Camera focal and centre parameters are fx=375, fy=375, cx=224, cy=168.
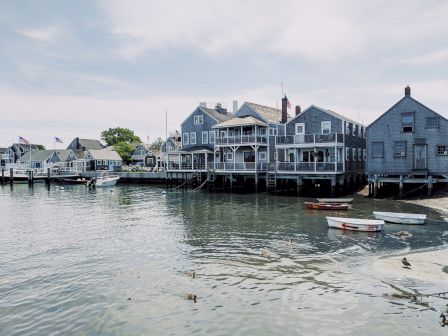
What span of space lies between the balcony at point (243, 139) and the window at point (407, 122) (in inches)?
661

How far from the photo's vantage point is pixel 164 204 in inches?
1571

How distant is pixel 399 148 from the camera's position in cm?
4022

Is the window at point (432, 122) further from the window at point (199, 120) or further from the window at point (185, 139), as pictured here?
the window at point (185, 139)

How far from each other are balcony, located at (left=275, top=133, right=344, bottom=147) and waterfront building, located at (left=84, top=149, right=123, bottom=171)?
190 ft

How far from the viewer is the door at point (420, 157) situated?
1528 inches

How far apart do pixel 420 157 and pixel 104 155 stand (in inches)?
2968

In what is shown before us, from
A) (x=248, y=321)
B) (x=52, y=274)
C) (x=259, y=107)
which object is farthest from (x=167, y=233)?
(x=259, y=107)

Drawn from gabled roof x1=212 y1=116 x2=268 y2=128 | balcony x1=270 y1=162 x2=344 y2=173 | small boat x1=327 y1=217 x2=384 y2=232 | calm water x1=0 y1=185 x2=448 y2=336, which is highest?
gabled roof x1=212 y1=116 x2=268 y2=128

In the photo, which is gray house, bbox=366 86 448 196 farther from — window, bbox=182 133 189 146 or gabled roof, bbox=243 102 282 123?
window, bbox=182 133 189 146

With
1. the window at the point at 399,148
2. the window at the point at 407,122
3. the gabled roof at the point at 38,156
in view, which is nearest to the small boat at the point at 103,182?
the gabled roof at the point at 38,156

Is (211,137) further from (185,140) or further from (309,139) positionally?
(309,139)

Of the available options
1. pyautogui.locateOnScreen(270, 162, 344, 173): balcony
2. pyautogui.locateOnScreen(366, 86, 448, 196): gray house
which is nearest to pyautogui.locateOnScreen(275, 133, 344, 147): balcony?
pyautogui.locateOnScreen(270, 162, 344, 173): balcony

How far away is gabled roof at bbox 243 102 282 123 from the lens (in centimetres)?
5166

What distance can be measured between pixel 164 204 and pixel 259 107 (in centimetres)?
2169
